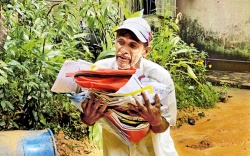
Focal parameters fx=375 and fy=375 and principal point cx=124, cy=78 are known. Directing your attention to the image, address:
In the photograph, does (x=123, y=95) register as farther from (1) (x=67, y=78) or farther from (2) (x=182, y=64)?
(2) (x=182, y=64)

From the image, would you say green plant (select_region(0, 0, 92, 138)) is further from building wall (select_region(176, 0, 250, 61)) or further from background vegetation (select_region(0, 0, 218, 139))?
building wall (select_region(176, 0, 250, 61))

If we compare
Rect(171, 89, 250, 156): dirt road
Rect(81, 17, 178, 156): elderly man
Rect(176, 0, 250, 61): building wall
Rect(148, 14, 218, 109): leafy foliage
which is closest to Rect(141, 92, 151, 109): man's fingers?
Rect(81, 17, 178, 156): elderly man

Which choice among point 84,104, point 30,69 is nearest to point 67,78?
point 84,104

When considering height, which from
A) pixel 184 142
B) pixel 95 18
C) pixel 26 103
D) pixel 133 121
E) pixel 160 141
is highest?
pixel 95 18

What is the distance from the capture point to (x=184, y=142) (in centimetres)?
373

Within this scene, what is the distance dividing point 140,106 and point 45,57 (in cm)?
158

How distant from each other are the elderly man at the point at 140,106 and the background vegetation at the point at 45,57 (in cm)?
99

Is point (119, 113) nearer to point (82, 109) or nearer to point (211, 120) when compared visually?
point (82, 109)

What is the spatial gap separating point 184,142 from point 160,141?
7.55 feet

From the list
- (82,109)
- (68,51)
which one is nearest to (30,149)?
(82,109)

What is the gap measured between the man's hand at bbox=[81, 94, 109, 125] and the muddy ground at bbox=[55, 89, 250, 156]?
5.87 ft

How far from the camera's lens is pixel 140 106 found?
132cm

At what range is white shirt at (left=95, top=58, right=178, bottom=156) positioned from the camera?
1452 mm

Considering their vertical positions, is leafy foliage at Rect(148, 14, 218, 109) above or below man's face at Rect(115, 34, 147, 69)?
below
